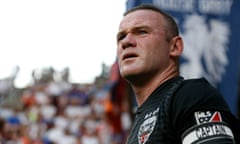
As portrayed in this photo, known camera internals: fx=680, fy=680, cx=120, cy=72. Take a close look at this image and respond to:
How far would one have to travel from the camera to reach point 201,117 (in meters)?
2.24

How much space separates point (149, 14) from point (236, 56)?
74.3 inches

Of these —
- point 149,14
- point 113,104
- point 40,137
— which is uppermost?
point 149,14

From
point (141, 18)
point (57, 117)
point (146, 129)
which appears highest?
point (141, 18)

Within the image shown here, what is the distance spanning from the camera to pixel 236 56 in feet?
15.3

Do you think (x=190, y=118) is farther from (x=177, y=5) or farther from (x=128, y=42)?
(x=177, y=5)

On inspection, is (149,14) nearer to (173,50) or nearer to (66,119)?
(173,50)

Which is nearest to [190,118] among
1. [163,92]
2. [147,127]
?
[147,127]

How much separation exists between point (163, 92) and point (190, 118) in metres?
0.41

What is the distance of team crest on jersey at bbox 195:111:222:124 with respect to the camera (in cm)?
224

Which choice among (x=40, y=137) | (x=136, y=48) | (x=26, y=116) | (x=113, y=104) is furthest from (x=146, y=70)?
(x=26, y=116)

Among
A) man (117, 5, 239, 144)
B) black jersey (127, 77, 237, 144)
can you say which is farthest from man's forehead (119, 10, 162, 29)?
black jersey (127, 77, 237, 144)

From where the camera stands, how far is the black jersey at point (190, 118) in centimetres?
223

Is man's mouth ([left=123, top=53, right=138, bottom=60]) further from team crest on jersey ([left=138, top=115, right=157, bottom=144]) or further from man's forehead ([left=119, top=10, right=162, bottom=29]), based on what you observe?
team crest on jersey ([left=138, top=115, right=157, bottom=144])

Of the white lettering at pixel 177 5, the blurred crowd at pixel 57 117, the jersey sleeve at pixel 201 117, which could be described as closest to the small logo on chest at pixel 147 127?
the jersey sleeve at pixel 201 117
